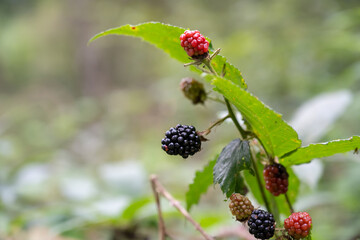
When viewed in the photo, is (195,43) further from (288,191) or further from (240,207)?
(288,191)

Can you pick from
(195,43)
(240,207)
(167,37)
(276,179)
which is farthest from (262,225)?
(167,37)

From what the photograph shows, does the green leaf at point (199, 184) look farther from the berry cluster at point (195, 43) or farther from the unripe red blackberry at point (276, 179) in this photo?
the berry cluster at point (195, 43)

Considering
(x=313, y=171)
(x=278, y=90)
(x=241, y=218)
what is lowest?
(x=241, y=218)

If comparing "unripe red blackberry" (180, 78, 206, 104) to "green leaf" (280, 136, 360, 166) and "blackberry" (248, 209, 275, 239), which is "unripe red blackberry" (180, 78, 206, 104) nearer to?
"green leaf" (280, 136, 360, 166)

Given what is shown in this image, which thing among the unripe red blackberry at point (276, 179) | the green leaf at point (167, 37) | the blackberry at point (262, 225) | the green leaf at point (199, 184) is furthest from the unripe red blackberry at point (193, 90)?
the blackberry at point (262, 225)

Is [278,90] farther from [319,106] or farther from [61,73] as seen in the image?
[61,73]

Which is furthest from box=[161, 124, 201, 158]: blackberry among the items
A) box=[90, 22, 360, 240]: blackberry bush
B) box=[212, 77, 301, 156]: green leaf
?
box=[212, 77, 301, 156]: green leaf

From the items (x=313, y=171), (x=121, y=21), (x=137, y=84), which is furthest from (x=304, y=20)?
(x=137, y=84)
